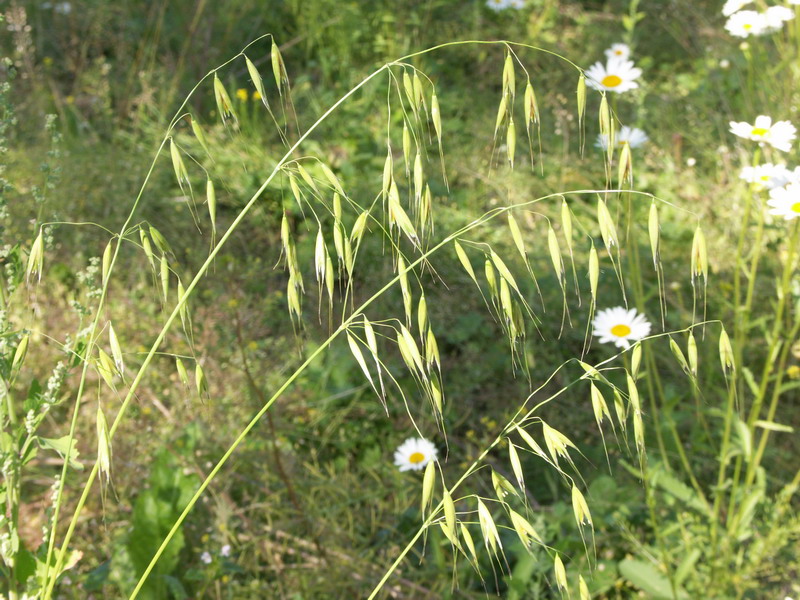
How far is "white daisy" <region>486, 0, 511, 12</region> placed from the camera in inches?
166

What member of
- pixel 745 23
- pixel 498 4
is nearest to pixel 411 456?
pixel 745 23

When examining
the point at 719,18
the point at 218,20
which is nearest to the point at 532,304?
the point at 218,20

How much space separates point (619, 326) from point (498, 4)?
273cm

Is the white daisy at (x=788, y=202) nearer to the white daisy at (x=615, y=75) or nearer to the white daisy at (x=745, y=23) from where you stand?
the white daisy at (x=615, y=75)

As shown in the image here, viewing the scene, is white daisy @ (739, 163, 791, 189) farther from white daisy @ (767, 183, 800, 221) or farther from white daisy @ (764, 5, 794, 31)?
white daisy @ (764, 5, 794, 31)

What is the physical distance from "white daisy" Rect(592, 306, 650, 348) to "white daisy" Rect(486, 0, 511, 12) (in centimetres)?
265

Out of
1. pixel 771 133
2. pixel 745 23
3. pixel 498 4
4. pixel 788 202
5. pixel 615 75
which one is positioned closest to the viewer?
pixel 788 202

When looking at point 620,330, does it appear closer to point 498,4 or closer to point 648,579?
point 648,579

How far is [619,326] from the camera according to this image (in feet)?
6.36

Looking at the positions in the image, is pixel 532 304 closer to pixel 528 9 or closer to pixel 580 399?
pixel 580 399

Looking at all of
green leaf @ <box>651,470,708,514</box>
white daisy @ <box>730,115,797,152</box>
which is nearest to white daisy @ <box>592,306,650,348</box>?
green leaf @ <box>651,470,708,514</box>

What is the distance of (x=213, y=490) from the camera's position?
2.02 m

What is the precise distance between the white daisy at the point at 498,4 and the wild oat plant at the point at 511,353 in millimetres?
629

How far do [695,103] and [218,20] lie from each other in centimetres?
222
